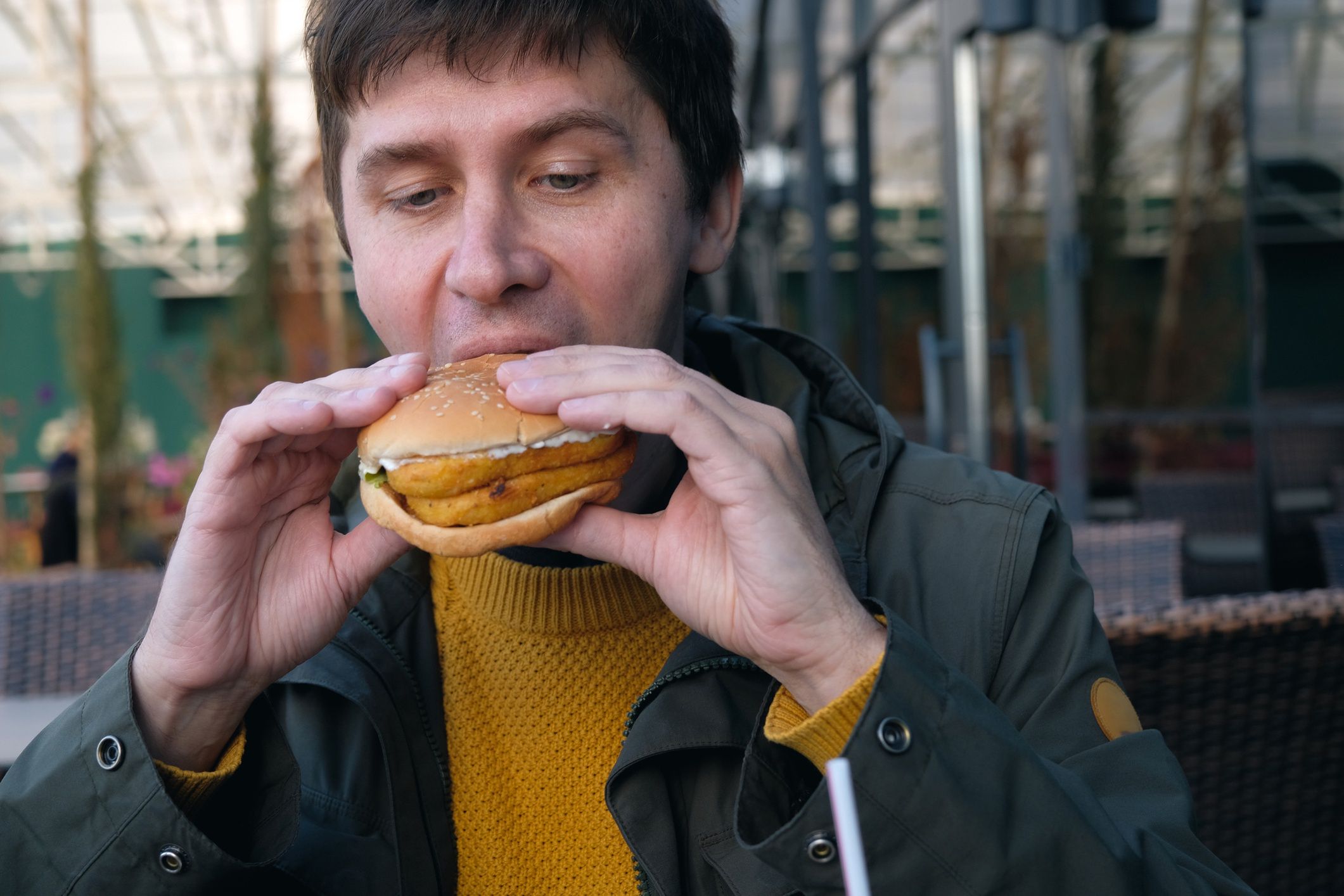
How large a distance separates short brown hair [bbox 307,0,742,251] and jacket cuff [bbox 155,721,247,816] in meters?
0.85

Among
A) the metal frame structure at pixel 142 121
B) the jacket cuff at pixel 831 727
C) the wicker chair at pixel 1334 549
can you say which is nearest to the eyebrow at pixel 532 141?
the jacket cuff at pixel 831 727

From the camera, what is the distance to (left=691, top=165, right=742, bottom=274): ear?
6.21ft

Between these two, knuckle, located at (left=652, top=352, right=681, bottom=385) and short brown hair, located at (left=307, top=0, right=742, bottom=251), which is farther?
short brown hair, located at (left=307, top=0, right=742, bottom=251)

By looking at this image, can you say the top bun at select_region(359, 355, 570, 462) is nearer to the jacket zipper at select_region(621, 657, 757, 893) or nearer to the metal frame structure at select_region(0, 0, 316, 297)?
the jacket zipper at select_region(621, 657, 757, 893)

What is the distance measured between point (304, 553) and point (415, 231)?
19.2 inches

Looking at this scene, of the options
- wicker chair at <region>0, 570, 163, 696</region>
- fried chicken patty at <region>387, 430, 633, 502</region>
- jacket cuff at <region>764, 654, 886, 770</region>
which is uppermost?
fried chicken patty at <region>387, 430, 633, 502</region>

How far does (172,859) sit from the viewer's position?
54.5 inches

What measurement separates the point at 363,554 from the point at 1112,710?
3.34ft

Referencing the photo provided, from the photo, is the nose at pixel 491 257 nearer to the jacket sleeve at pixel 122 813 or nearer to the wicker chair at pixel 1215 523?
the jacket sleeve at pixel 122 813

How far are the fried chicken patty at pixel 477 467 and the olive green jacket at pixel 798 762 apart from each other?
33cm

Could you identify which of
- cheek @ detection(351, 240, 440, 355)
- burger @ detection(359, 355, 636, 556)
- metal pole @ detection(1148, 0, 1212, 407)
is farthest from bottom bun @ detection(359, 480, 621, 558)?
metal pole @ detection(1148, 0, 1212, 407)

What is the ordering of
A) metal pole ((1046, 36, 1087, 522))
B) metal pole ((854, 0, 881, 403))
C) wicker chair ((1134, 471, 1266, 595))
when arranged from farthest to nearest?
metal pole ((854, 0, 881, 403)) < wicker chair ((1134, 471, 1266, 595)) < metal pole ((1046, 36, 1087, 522))

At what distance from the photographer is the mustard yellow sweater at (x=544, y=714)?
1.66 m

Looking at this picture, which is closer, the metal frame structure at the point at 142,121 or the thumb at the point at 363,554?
the thumb at the point at 363,554
